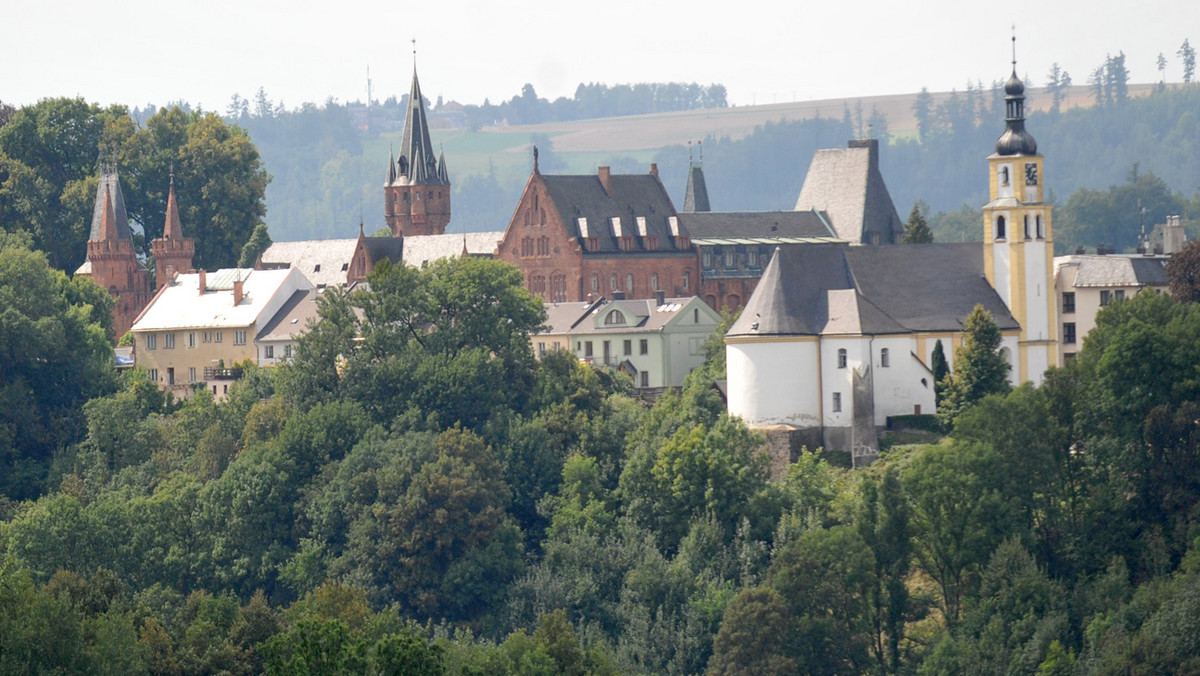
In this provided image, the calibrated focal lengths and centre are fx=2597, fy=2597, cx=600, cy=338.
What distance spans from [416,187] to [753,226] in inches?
1274

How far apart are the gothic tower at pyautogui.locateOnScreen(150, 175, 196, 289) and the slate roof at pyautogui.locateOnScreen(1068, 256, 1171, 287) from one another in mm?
43097

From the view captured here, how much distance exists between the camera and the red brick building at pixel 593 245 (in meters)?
111

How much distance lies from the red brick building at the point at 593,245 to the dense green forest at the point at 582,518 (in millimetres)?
16499

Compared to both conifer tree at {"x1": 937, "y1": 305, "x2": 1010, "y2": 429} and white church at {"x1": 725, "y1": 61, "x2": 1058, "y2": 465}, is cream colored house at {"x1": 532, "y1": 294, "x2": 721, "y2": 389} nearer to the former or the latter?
white church at {"x1": 725, "y1": 61, "x2": 1058, "y2": 465}

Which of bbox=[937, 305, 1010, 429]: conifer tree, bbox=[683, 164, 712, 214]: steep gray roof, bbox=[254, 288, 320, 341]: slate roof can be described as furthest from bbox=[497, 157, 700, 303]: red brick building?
bbox=[937, 305, 1010, 429]: conifer tree

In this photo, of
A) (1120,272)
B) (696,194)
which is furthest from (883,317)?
(696,194)

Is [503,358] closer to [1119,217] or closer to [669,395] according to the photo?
[669,395]

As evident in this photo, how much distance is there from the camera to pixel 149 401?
9731cm

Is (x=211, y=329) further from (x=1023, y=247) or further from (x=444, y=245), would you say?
(x=1023, y=247)

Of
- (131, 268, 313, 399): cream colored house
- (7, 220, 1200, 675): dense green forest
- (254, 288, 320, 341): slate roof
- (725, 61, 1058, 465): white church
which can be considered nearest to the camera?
(7, 220, 1200, 675): dense green forest

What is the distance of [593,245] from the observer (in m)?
111

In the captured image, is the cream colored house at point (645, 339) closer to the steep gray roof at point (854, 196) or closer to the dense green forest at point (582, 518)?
the dense green forest at point (582, 518)

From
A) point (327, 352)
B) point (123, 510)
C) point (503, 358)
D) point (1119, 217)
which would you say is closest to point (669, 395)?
point (503, 358)

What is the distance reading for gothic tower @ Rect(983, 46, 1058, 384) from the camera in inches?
3383
